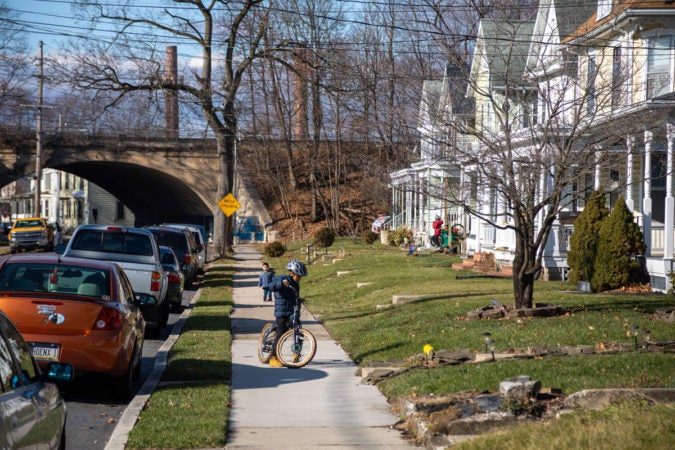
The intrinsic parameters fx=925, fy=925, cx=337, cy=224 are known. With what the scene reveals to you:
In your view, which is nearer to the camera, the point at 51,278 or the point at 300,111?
the point at 51,278

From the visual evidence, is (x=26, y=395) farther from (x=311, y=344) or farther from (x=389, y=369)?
(x=311, y=344)

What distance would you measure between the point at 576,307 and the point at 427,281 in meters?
8.33

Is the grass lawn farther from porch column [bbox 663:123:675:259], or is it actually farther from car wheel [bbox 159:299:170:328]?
porch column [bbox 663:123:675:259]

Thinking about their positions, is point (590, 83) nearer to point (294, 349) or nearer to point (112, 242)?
point (294, 349)

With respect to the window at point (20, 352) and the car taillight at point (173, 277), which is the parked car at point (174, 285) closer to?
the car taillight at point (173, 277)

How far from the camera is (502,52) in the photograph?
2380 cm

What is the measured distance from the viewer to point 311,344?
44.3 feet

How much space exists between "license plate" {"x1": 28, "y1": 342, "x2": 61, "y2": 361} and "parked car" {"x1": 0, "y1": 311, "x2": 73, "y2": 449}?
3.83 meters

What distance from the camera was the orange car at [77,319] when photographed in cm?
1021

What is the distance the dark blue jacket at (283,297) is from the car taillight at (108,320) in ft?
9.79

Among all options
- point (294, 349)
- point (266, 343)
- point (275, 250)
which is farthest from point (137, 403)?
point (275, 250)

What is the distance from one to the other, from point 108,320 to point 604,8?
19.0m

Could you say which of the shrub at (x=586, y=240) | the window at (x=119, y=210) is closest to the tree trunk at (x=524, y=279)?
the shrub at (x=586, y=240)

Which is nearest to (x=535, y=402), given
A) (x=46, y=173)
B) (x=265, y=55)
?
(x=265, y=55)
